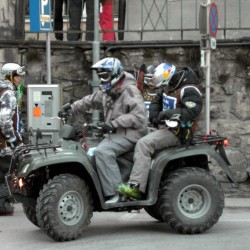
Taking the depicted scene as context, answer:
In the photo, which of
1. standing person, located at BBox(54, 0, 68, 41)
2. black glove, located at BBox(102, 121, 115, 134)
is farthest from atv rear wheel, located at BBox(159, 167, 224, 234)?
standing person, located at BBox(54, 0, 68, 41)

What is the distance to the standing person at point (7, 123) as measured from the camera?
976 cm

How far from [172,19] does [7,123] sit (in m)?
5.20

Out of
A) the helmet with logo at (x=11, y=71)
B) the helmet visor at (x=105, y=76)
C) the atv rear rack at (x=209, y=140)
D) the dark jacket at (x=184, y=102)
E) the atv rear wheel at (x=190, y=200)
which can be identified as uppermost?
the helmet with logo at (x=11, y=71)

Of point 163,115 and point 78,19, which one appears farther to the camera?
point 78,19

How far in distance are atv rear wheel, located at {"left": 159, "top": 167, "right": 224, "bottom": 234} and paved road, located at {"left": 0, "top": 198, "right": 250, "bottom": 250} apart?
0.45 ft

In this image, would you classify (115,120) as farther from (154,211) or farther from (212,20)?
(212,20)

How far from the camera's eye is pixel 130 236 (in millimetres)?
7980

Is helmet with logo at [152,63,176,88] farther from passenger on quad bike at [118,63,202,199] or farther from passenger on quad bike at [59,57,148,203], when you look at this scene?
passenger on quad bike at [59,57,148,203]

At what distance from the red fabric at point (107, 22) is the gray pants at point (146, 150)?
5.87 metres

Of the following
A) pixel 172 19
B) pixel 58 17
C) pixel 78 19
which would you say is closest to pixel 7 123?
pixel 78 19

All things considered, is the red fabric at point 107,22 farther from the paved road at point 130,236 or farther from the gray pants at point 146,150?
the gray pants at point 146,150

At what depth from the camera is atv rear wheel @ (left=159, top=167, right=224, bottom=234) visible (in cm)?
789

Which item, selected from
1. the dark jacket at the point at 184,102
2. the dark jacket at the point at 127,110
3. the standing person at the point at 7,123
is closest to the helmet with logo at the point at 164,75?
the dark jacket at the point at 184,102

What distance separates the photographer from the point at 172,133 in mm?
8031
